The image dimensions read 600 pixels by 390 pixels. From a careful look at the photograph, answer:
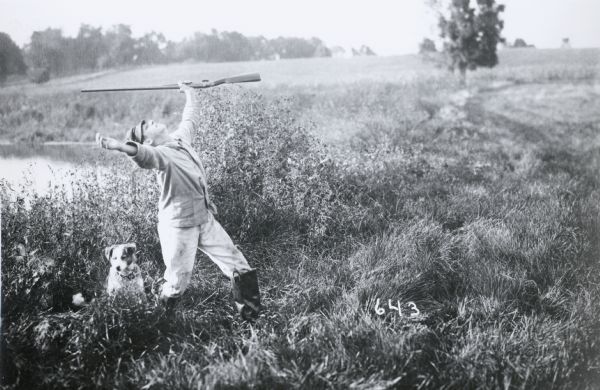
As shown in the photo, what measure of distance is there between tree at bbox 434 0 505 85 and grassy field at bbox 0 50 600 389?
0.37 meters

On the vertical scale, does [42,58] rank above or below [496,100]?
above

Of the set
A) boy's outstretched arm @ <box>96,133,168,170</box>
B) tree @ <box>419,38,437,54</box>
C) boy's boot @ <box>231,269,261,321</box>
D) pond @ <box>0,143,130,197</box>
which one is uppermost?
tree @ <box>419,38,437,54</box>

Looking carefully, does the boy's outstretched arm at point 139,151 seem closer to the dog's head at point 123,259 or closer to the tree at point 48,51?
the dog's head at point 123,259

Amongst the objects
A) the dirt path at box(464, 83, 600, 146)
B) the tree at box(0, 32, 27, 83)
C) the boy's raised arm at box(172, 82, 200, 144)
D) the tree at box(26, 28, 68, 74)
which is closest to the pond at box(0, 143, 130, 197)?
the tree at box(0, 32, 27, 83)

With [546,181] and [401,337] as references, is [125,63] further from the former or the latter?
[546,181]

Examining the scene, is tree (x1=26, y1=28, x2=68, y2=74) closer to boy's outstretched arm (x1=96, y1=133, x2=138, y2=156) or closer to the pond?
the pond

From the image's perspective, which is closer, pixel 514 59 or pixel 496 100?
pixel 514 59

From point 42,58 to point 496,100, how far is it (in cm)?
715

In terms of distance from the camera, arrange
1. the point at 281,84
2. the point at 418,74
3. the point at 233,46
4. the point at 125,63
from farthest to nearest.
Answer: the point at 418,74 < the point at 281,84 < the point at 233,46 < the point at 125,63

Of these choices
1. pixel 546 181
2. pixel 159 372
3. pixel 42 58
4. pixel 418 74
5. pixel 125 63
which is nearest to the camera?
pixel 159 372

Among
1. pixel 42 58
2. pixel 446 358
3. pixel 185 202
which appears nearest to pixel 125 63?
pixel 42 58

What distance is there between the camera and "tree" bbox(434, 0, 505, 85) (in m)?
5.40

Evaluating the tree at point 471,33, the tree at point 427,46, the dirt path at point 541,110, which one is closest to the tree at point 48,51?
the tree at point 471,33

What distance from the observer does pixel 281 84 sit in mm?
7184
